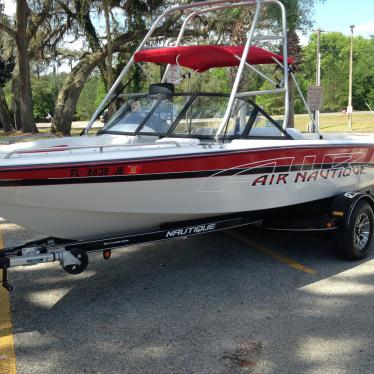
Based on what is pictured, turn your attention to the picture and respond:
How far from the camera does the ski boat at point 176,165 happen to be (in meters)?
4.18

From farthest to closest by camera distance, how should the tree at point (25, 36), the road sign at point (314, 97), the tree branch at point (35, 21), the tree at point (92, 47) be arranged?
the tree branch at point (35, 21)
the tree at point (92, 47)
the tree at point (25, 36)
the road sign at point (314, 97)

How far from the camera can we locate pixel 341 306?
4.54 meters

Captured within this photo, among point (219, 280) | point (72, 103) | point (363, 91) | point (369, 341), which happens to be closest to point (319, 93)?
point (219, 280)

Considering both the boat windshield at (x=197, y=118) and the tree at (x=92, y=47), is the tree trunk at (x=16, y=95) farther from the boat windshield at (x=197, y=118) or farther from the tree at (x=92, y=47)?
the boat windshield at (x=197, y=118)

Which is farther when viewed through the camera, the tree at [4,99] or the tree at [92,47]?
the tree at [4,99]

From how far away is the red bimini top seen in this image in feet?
18.9

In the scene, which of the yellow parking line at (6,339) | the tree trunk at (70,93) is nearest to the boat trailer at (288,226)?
the yellow parking line at (6,339)

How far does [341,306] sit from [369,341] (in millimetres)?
686

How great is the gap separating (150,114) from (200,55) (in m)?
0.89

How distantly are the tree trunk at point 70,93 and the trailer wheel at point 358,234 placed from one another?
2278 cm

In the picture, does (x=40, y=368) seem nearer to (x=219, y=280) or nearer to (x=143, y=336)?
(x=143, y=336)

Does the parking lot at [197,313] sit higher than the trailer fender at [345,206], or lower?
lower

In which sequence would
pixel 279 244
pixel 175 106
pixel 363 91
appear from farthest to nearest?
1. pixel 363 91
2. pixel 279 244
3. pixel 175 106

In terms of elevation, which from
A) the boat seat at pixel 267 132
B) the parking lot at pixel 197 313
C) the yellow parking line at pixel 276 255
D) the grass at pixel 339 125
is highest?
the boat seat at pixel 267 132
